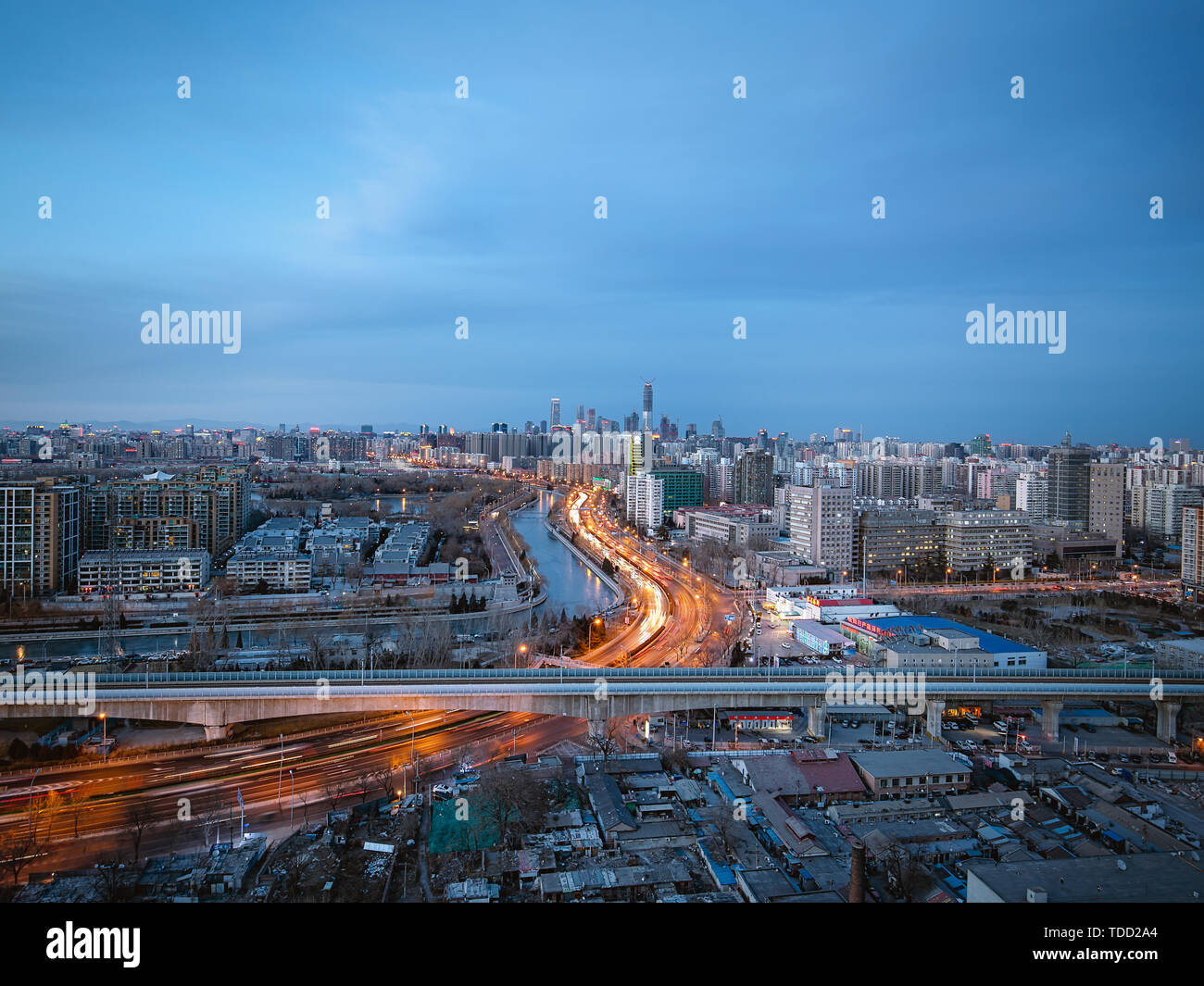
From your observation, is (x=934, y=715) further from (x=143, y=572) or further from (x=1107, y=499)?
(x=1107, y=499)

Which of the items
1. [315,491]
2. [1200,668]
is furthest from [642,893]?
[315,491]

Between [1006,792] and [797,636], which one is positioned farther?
[797,636]

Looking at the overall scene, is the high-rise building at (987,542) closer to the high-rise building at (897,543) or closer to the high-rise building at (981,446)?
the high-rise building at (897,543)

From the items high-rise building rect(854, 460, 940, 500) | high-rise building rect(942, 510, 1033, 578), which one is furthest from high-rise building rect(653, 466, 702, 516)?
high-rise building rect(942, 510, 1033, 578)

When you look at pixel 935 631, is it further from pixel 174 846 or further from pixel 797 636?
pixel 174 846

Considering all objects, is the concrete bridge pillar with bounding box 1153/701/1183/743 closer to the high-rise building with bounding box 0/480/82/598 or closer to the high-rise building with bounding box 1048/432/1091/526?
the high-rise building with bounding box 1048/432/1091/526
